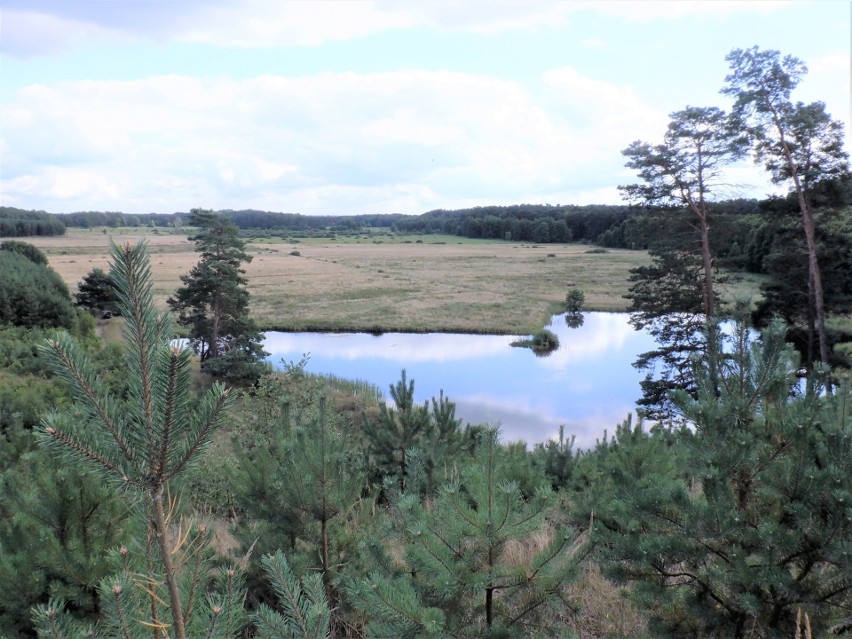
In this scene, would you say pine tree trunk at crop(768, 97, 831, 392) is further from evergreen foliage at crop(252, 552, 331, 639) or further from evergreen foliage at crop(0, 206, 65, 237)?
evergreen foliage at crop(0, 206, 65, 237)

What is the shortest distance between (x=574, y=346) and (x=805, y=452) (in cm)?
3231

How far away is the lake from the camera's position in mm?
22406

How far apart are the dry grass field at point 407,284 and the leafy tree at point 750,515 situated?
21839 mm

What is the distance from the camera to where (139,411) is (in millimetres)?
1377

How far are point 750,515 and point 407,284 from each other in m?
53.9

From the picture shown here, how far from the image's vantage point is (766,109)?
620 inches

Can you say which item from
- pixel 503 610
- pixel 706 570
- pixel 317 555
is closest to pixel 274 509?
pixel 317 555

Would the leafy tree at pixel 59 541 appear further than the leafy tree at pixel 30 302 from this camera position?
No

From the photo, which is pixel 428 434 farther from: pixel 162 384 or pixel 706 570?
pixel 162 384

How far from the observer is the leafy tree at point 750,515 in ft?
8.24

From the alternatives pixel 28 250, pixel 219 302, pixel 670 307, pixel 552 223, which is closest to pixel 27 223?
pixel 28 250

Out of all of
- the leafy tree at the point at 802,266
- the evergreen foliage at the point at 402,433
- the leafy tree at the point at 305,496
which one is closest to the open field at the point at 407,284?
the evergreen foliage at the point at 402,433

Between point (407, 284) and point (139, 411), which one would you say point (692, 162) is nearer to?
point (139, 411)

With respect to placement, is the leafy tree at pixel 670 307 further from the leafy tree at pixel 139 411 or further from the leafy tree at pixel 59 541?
the leafy tree at pixel 139 411
